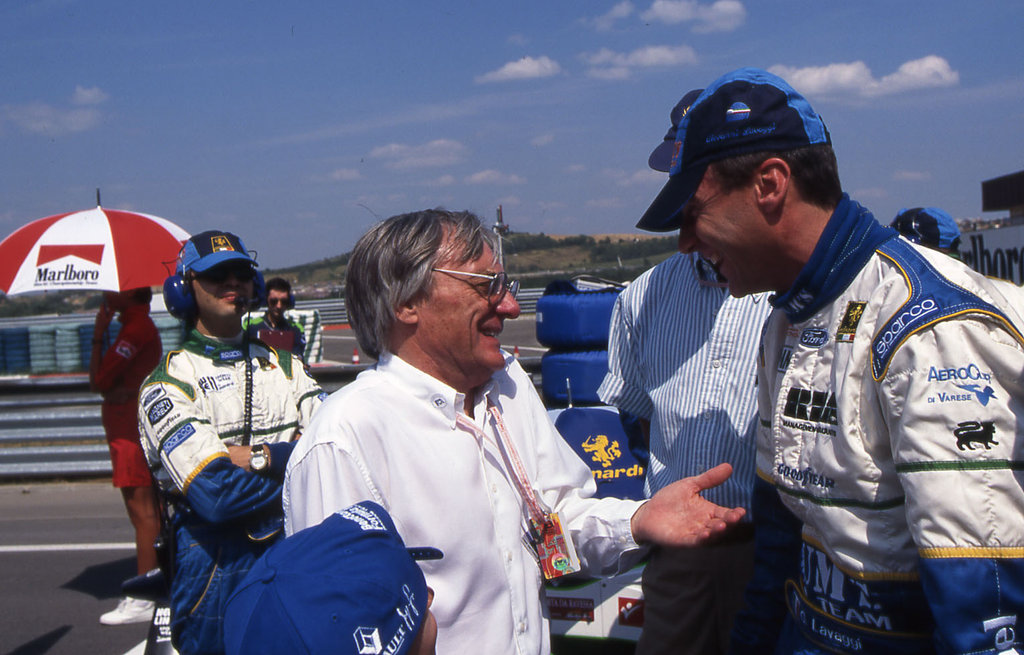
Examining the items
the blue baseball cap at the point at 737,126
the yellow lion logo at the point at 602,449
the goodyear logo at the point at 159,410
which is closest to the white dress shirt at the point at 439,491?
the blue baseball cap at the point at 737,126

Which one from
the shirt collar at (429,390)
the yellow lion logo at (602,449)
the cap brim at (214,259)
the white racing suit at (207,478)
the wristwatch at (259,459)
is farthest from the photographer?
the yellow lion logo at (602,449)

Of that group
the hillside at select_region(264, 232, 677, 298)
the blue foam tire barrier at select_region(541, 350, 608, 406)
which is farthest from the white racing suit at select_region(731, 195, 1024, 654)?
the blue foam tire barrier at select_region(541, 350, 608, 406)

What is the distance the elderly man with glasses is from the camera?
5.81 ft

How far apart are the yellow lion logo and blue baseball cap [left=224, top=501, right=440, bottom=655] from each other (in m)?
2.29

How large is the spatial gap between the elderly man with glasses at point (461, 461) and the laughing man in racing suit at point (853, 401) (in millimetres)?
288

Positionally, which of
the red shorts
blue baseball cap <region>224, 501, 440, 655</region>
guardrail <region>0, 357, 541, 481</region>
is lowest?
guardrail <region>0, 357, 541, 481</region>

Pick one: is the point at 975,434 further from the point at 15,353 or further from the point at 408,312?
the point at 15,353

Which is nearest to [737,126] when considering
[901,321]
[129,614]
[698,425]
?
[901,321]

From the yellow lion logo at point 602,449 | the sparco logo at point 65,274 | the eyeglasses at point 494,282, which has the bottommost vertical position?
the yellow lion logo at point 602,449

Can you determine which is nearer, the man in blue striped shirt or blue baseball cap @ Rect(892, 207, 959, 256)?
the man in blue striped shirt

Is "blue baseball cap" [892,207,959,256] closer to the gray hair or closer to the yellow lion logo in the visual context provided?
the yellow lion logo

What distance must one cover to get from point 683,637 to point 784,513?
3.52 ft

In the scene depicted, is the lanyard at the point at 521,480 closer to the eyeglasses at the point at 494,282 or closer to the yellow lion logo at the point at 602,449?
the eyeglasses at the point at 494,282

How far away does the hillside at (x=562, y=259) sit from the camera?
3.56 meters
